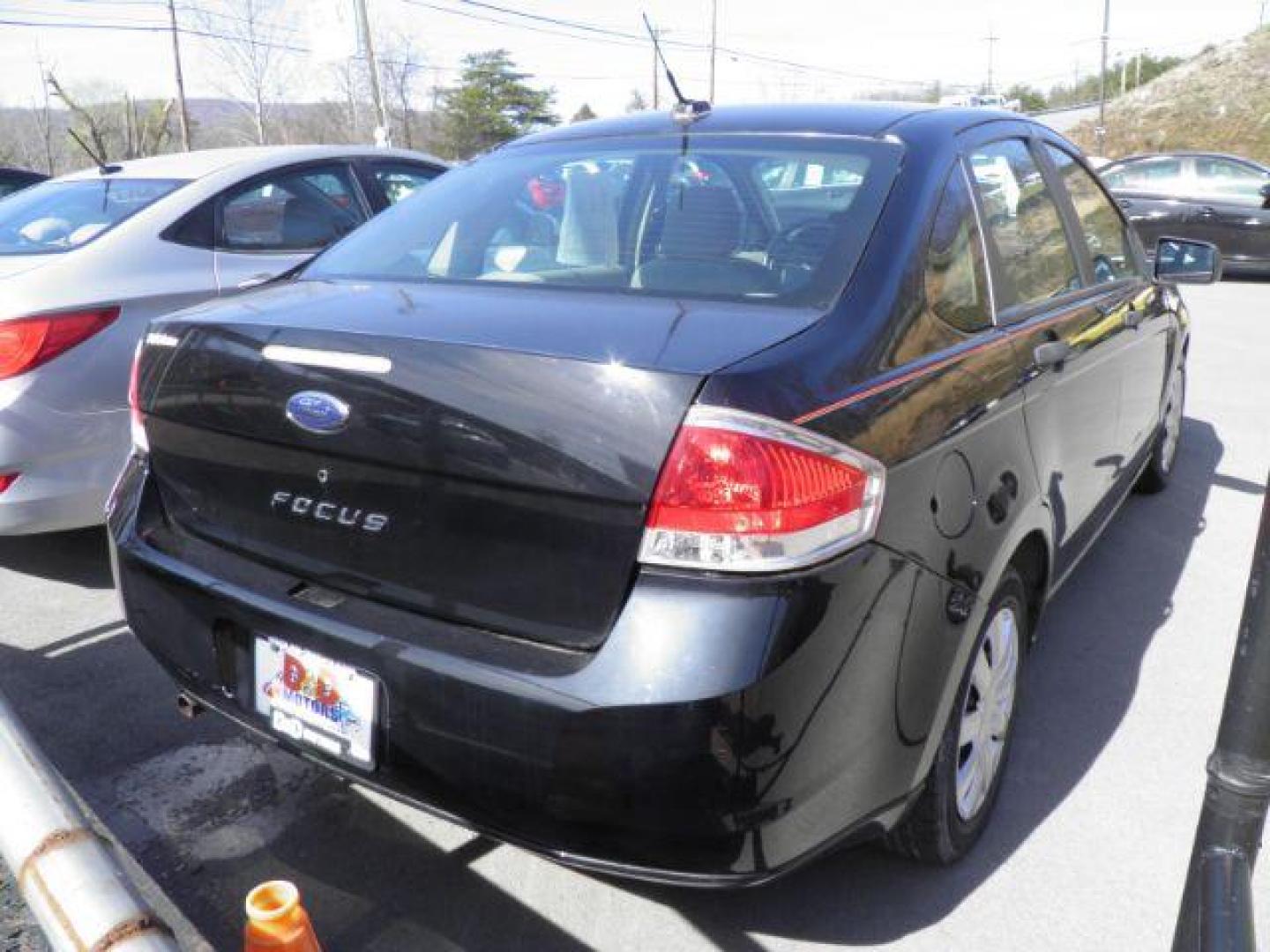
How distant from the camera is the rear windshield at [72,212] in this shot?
432cm

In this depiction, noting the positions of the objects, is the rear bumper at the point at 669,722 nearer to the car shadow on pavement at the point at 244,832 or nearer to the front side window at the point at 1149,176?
the car shadow on pavement at the point at 244,832

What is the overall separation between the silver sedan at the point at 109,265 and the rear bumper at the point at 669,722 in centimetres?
219

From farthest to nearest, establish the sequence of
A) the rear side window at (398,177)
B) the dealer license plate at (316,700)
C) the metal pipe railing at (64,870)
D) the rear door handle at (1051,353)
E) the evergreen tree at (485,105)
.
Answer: the evergreen tree at (485,105), the rear side window at (398,177), the rear door handle at (1051,353), the dealer license plate at (316,700), the metal pipe railing at (64,870)

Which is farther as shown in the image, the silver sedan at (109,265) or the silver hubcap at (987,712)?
the silver sedan at (109,265)

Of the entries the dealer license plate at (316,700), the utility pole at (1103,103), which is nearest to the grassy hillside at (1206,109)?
the utility pole at (1103,103)

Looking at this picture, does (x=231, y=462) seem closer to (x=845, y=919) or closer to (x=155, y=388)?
(x=155, y=388)

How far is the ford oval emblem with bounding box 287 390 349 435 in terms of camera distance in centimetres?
195

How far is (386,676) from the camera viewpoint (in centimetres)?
188

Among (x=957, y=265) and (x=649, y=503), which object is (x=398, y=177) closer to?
(x=957, y=265)

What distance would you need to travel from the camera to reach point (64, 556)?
14.3 ft

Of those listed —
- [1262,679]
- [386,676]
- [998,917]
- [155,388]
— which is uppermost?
[155,388]

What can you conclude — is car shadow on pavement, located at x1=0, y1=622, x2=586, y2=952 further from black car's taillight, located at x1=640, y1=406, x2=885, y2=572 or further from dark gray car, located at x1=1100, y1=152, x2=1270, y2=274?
dark gray car, located at x1=1100, y1=152, x2=1270, y2=274

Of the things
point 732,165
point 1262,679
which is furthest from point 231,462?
point 1262,679

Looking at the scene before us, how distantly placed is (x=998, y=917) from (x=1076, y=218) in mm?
2148
